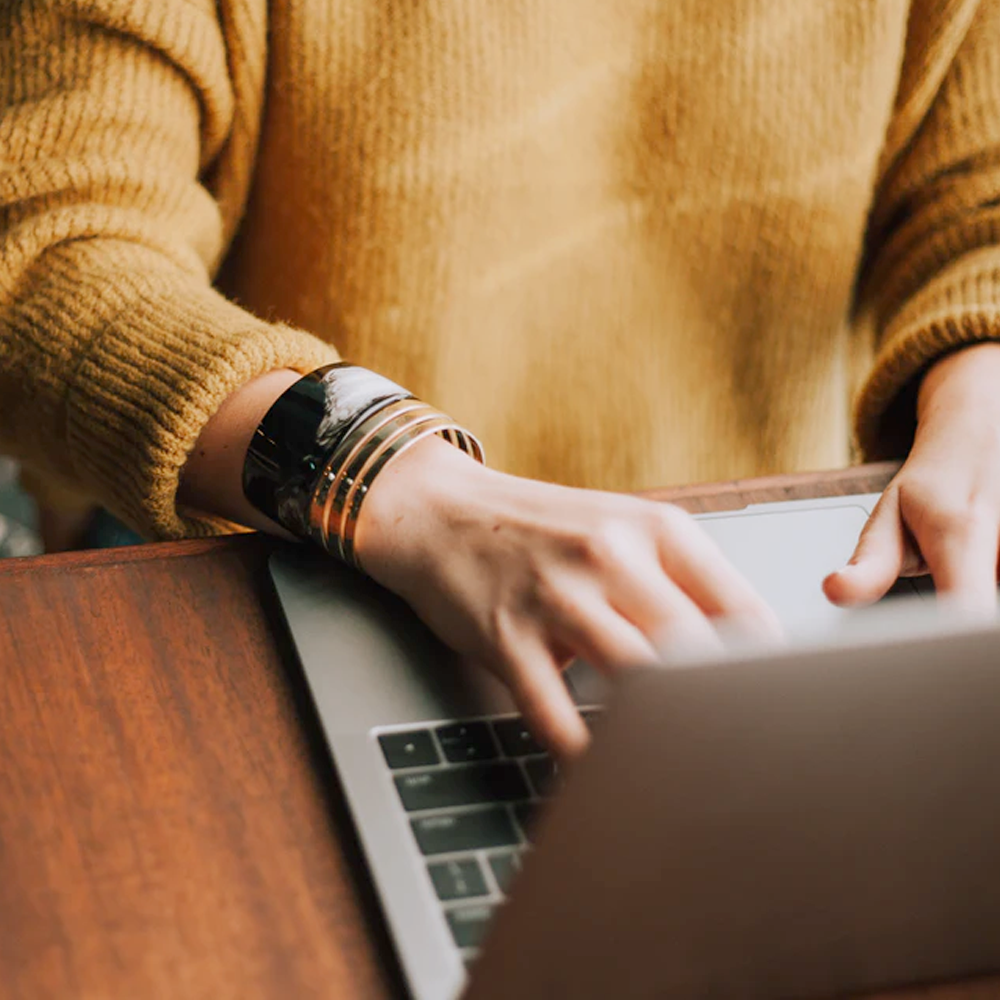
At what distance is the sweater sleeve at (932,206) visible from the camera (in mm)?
681

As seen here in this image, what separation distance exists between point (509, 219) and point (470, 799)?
50 centimetres

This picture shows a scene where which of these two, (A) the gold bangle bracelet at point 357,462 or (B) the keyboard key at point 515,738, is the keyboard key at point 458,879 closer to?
(B) the keyboard key at point 515,738

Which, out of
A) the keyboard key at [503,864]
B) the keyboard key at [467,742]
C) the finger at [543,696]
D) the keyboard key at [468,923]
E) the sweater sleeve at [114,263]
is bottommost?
the keyboard key at [503,864]

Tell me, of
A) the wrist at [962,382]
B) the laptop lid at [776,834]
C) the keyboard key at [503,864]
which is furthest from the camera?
the wrist at [962,382]

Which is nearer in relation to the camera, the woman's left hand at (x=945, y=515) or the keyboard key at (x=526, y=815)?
the keyboard key at (x=526, y=815)

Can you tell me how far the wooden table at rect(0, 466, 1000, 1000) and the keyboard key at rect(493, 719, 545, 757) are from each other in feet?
0.20

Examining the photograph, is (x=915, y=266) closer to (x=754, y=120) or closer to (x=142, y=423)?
(x=754, y=120)

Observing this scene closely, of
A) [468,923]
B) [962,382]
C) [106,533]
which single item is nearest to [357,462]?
[468,923]

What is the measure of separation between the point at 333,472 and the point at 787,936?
0.26m

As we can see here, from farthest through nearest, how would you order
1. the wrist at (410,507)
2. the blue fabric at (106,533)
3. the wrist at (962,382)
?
the blue fabric at (106,533) < the wrist at (962,382) < the wrist at (410,507)

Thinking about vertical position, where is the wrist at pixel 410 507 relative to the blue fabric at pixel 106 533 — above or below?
above

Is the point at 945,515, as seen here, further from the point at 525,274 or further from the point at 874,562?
the point at 525,274

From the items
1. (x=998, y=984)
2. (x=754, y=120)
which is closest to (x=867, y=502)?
(x=998, y=984)

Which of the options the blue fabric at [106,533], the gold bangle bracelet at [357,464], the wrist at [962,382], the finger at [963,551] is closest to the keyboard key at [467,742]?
the gold bangle bracelet at [357,464]
